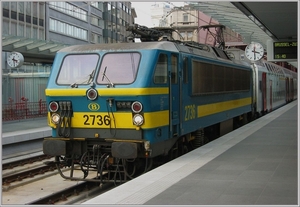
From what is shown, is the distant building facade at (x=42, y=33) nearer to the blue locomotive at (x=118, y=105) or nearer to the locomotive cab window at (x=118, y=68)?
the blue locomotive at (x=118, y=105)

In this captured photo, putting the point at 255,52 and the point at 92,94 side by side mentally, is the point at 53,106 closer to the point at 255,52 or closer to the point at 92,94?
the point at 92,94

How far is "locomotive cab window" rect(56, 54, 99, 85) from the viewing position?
382 inches

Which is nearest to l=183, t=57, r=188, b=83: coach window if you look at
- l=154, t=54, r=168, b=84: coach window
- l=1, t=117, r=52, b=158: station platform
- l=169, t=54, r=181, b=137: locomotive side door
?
l=169, t=54, r=181, b=137: locomotive side door

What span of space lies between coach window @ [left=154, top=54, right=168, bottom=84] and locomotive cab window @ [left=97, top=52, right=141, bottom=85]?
41 centimetres

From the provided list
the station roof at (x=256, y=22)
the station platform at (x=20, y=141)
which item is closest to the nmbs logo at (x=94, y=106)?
the station roof at (x=256, y=22)

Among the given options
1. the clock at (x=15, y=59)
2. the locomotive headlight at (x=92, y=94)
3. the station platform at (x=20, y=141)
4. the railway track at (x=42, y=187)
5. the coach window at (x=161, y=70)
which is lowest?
the railway track at (x=42, y=187)

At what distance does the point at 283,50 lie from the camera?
18.0 metres

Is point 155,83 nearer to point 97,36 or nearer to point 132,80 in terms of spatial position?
point 132,80

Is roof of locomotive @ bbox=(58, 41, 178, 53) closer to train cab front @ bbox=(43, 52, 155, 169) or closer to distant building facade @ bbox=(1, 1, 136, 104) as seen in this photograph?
train cab front @ bbox=(43, 52, 155, 169)

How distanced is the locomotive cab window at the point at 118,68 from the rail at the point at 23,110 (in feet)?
44.5

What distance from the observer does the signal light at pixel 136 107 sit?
29.7 feet

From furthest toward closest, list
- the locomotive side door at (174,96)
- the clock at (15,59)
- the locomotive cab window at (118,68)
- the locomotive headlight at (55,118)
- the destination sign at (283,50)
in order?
the clock at (15,59) → the destination sign at (283,50) → the locomotive side door at (174,96) → the locomotive headlight at (55,118) → the locomotive cab window at (118,68)

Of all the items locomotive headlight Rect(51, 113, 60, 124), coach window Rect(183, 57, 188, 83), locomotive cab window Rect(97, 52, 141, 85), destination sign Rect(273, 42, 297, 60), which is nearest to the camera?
locomotive cab window Rect(97, 52, 141, 85)

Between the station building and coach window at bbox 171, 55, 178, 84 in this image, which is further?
the station building
